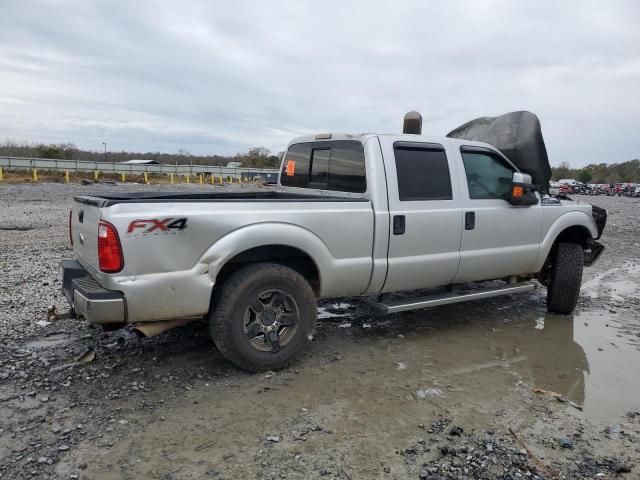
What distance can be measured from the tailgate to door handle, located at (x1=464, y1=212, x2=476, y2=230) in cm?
334

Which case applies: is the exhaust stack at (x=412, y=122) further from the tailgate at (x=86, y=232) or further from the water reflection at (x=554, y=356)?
the tailgate at (x=86, y=232)

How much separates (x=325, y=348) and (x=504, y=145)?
3636mm

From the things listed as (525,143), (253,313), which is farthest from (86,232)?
(525,143)

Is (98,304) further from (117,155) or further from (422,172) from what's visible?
(117,155)

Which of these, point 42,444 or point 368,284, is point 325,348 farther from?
point 42,444

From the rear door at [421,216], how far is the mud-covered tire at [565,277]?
1.70 meters

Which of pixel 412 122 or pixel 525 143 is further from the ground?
pixel 412 122

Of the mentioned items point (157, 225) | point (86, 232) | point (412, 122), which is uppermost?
point (412, 122)

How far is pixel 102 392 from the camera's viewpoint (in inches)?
136

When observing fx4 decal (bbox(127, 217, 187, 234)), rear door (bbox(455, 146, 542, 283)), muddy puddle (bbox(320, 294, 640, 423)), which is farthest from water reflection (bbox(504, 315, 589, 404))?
fx4 decal (bbox(127, 217, 187, 234))

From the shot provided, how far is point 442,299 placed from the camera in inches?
187

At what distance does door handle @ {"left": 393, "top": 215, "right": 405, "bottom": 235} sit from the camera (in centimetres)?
432

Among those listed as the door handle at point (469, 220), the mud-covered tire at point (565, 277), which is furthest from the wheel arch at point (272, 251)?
the mud-covered tire at point (565, 277)

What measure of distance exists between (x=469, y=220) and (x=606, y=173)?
77835 millimetres
